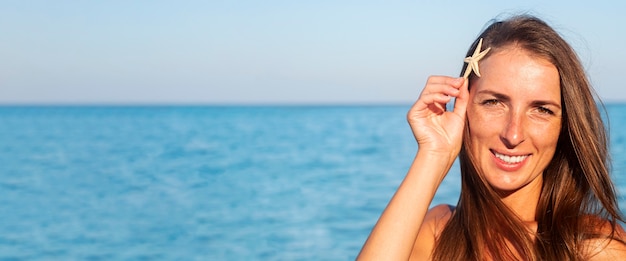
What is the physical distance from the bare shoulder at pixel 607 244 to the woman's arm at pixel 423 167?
692 mm

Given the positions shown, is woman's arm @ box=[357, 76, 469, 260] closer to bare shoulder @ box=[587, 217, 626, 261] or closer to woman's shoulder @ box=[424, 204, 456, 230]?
woman's shoulder @ box=[424, 204, 456, 230]

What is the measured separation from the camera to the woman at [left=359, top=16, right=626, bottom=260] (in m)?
3.54

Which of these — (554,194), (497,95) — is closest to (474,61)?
(497,95)

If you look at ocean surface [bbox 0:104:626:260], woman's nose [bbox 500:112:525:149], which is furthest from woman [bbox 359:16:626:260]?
ocean surface [bbox 0:104:626:260]

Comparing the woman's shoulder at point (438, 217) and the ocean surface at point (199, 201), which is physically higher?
the woman's shoulder at point (438, 217)

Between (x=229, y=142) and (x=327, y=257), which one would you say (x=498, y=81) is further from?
(x=229, y=142)

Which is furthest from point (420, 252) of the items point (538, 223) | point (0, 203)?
point (0, 203)

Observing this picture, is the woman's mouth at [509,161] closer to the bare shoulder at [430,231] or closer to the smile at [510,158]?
the smile at [510,158]

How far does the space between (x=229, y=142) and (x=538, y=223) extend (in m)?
36.7

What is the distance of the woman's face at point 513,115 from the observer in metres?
3.59

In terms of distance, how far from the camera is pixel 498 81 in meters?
3.63

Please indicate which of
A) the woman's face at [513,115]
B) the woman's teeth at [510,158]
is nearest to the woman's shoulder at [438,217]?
the woman's face at [513,115]

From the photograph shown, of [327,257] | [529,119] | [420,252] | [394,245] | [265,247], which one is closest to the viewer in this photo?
[394,245]

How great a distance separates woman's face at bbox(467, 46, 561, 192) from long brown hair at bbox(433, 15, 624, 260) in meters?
0.05
